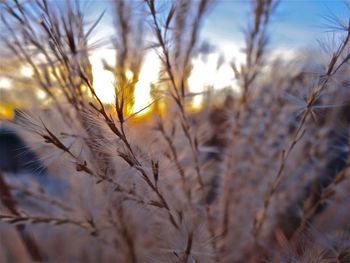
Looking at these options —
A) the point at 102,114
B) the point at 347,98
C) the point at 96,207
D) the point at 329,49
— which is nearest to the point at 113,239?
the point at 96,207

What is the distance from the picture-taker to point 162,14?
571 mm

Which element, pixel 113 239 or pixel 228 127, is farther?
pixel 228 127

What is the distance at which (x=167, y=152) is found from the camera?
747 millimetres

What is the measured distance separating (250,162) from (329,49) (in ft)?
1.85

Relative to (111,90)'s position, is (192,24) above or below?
above

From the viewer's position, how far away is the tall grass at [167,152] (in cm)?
54

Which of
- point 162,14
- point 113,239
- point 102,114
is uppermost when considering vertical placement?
point 162,14

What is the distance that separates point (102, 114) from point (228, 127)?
2.10 feet

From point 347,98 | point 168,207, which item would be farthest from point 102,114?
point 347,98

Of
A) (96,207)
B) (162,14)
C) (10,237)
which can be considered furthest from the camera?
(10,237)

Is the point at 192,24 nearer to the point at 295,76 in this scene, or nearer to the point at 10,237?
the point at 295,76

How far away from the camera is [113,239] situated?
0.81 metres

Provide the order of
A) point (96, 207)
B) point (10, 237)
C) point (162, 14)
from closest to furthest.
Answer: point (162, 14) → point (96, 207) → point (10, 237)

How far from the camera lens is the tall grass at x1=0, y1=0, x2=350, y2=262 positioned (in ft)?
→ 1.77
